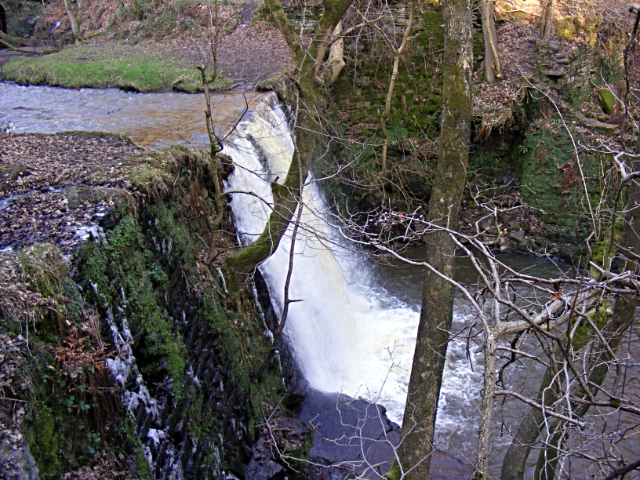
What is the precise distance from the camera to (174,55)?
13078 mm

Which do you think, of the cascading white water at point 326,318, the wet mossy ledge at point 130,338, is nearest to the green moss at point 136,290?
the wet mossy ledge at point 130,338

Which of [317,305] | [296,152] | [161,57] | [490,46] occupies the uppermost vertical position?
[490,46]

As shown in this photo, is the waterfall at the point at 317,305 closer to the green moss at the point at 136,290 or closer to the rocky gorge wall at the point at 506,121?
the green moss at the point at 136,290

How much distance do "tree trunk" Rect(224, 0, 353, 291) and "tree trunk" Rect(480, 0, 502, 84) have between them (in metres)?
7.08

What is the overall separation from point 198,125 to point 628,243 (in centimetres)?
632

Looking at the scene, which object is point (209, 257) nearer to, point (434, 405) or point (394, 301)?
point (434, 405)

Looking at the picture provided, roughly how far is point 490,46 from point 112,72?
907cm

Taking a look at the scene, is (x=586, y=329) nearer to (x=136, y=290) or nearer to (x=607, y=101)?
(x=136, y=290)

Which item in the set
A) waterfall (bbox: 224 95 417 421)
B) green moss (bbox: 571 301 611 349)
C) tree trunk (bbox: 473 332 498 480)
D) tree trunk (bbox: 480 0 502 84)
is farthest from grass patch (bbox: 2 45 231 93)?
tree trunk (bbox: 473 332 498 480)

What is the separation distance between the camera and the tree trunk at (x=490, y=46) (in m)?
11.0

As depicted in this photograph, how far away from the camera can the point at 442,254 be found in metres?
4.12

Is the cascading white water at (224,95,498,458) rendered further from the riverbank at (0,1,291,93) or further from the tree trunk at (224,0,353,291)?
the riverbank at (0,1,291,93)

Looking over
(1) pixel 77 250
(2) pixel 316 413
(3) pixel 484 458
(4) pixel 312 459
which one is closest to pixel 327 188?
(2) pixel 316 413

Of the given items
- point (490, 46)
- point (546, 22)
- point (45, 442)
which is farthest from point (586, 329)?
point (546, 22)
